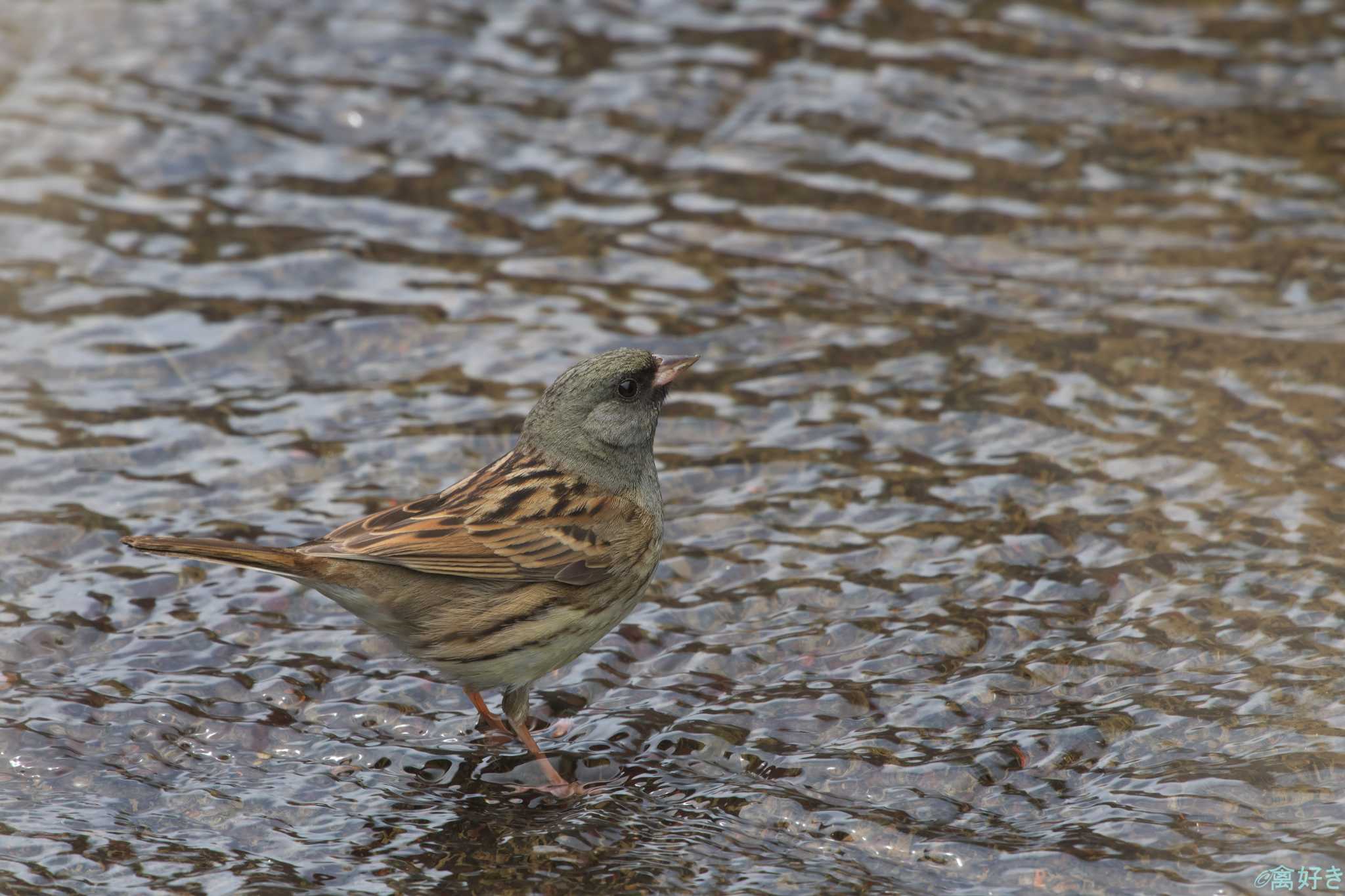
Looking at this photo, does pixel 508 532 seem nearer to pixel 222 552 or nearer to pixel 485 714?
pixel 485 714

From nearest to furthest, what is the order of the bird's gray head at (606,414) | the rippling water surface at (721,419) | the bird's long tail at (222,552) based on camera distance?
the bird's long tail at (222,552), the rippling water surface at (721,419), the bird's gray head at (606,414)

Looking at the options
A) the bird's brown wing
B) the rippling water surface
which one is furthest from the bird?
the rippling water surface

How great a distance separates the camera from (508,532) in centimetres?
617

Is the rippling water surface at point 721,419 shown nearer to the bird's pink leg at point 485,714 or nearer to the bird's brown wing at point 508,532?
the bird's pink leg at point 485,714

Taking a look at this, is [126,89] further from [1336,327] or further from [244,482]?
[1336,327]

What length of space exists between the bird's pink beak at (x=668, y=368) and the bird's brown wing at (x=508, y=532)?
0.54m

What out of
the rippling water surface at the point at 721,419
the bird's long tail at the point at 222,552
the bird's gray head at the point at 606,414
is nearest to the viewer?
the bird's long tail at the point at 222,552

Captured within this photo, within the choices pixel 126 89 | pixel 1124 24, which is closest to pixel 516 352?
pixel 126 89

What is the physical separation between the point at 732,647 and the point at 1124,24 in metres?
7.81

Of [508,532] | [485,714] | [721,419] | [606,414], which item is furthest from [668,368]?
[721,419]

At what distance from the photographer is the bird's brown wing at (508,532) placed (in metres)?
5.92

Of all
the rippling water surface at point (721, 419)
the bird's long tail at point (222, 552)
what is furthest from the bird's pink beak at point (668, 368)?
the bird's long tail at point (222, 552)

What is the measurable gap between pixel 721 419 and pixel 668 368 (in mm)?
1963

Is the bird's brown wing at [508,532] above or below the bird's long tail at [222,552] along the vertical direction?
below
